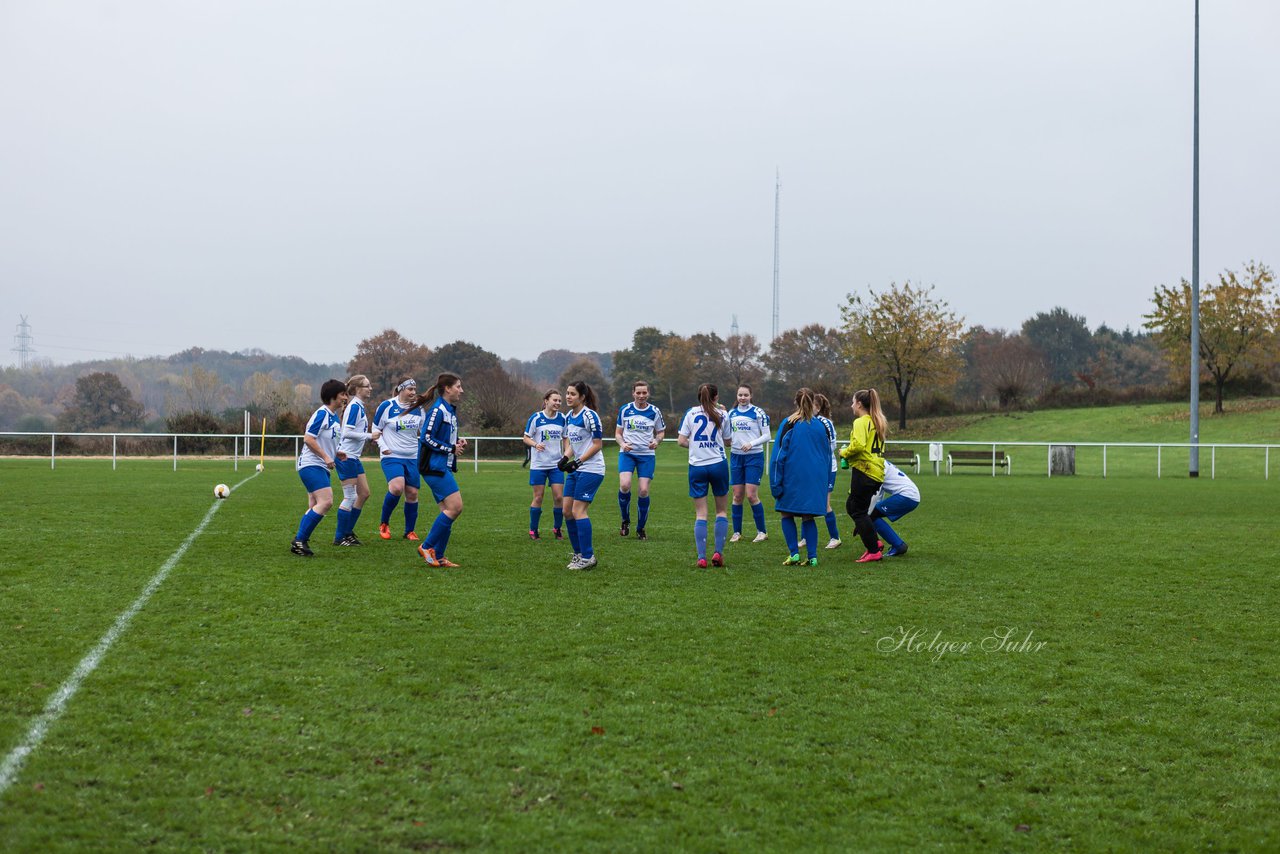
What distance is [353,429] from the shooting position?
1140 cm

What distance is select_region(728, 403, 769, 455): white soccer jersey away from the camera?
1170 centimetres

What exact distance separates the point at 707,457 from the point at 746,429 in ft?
4.02

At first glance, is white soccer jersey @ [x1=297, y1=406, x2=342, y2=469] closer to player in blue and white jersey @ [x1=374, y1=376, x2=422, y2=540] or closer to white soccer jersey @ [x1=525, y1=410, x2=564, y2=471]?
player in blue and white jersey @ [x1=374, y1=376, x2=422, y2=540]

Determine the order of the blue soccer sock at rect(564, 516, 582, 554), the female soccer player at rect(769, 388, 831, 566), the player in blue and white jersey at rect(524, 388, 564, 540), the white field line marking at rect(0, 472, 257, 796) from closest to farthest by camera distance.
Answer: the white field line marking at rect(0, 472, 257, 796)
the blue soccer sock at rect(564, 516, 582, 554)
the female soccer player at rect(769, 388, 831, 566)
the player in blue and white jersey at rect(524, 388, 564, 540)

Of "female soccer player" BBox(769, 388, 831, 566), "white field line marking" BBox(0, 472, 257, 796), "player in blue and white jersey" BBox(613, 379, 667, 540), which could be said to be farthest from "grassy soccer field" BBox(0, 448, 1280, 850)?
"player in blue and white jersey" BBox(613, 379, 667, 540)

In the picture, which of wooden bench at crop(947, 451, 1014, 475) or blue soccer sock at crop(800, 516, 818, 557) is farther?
wooden bench at crop(947, 451, 1014, 475)

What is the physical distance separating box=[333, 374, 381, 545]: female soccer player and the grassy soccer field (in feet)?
2.60

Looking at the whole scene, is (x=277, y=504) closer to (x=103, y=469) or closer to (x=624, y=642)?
(x=624, y=642)

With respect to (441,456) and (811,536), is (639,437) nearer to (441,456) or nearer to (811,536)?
(811,536)

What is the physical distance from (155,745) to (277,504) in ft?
43.1

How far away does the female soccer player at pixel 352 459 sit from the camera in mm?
11301

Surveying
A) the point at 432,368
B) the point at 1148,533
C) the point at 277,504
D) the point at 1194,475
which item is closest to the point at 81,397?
the point at 432,368

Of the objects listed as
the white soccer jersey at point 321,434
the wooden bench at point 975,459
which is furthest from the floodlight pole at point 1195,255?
the white soccer jersey at point 321,434

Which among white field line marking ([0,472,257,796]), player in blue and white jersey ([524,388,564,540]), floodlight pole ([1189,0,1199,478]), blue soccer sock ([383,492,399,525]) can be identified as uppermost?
floodlight pole ([1189,0,1199,478])
